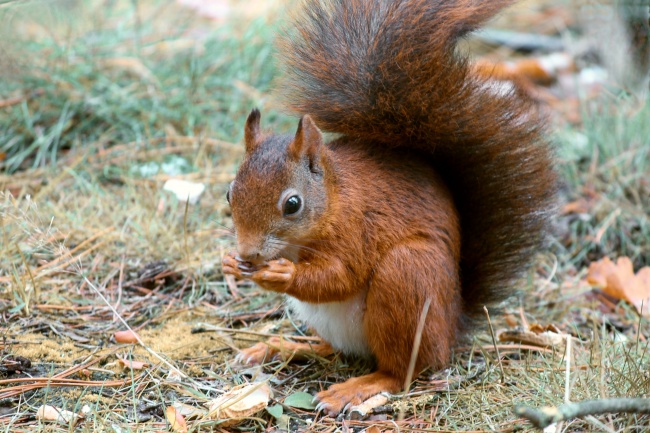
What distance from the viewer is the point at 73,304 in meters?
2.52

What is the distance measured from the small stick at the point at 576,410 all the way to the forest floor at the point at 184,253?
0.08 meters

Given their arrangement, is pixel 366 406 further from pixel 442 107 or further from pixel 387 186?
pixel 442 107

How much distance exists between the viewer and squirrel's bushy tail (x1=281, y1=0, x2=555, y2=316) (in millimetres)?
2115

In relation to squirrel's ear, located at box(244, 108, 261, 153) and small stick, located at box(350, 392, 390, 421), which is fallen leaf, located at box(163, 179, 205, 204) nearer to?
squirrel's ear, located at box(244, 108, 261, 153)

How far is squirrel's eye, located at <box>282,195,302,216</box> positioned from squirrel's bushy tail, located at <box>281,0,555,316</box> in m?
0.36

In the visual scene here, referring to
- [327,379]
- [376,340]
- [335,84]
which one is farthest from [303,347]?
[335,84]

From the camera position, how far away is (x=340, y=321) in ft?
7.13

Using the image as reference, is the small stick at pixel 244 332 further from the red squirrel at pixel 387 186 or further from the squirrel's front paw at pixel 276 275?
the squirrel's front paw at pixel 276 275

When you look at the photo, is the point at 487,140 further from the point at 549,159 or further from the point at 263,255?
the point at 263,255

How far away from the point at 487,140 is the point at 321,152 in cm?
52

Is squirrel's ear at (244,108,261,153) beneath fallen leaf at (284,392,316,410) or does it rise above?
above

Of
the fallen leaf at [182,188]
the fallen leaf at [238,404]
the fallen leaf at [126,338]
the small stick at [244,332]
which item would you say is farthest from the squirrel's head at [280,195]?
the fallen leaf at [182,188]

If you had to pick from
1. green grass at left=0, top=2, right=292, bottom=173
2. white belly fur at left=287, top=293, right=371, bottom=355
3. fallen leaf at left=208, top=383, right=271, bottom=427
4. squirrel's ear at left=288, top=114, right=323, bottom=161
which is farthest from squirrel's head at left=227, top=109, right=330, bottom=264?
green grass at left=0, top=2, right=292, bottom=173

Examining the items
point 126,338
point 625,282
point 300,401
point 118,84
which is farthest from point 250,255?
point 118,84
